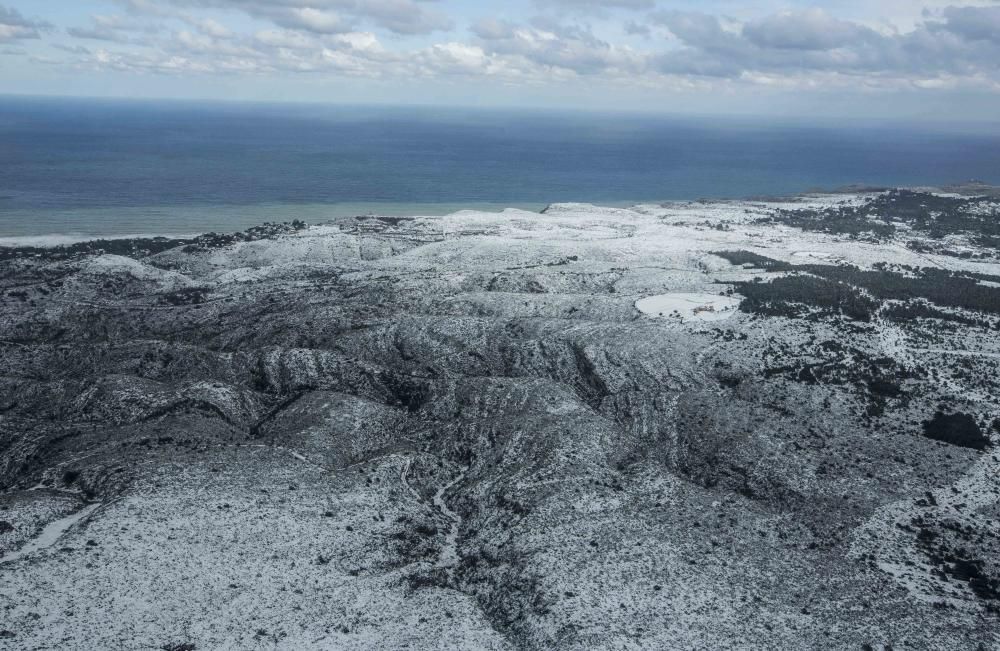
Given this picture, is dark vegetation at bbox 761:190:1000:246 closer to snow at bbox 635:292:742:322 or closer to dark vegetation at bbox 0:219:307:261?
snow at bbox 635:292:742:322

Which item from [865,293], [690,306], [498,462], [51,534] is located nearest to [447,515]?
[498,462]

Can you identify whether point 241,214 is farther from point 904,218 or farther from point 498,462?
point 904,218

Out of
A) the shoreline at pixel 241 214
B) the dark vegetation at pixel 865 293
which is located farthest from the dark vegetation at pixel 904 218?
the dark vegetation at pixel 865 293

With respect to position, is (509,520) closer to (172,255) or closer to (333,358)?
(333,358)

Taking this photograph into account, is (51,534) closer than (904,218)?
Yes

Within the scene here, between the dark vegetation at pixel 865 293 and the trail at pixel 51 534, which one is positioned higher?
the dark vegetation at pixel 865 293

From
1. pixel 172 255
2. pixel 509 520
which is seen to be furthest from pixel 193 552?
pixel 172 255

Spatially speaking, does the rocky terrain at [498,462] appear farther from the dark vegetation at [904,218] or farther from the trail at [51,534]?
the dark vegetation at [904,218]
